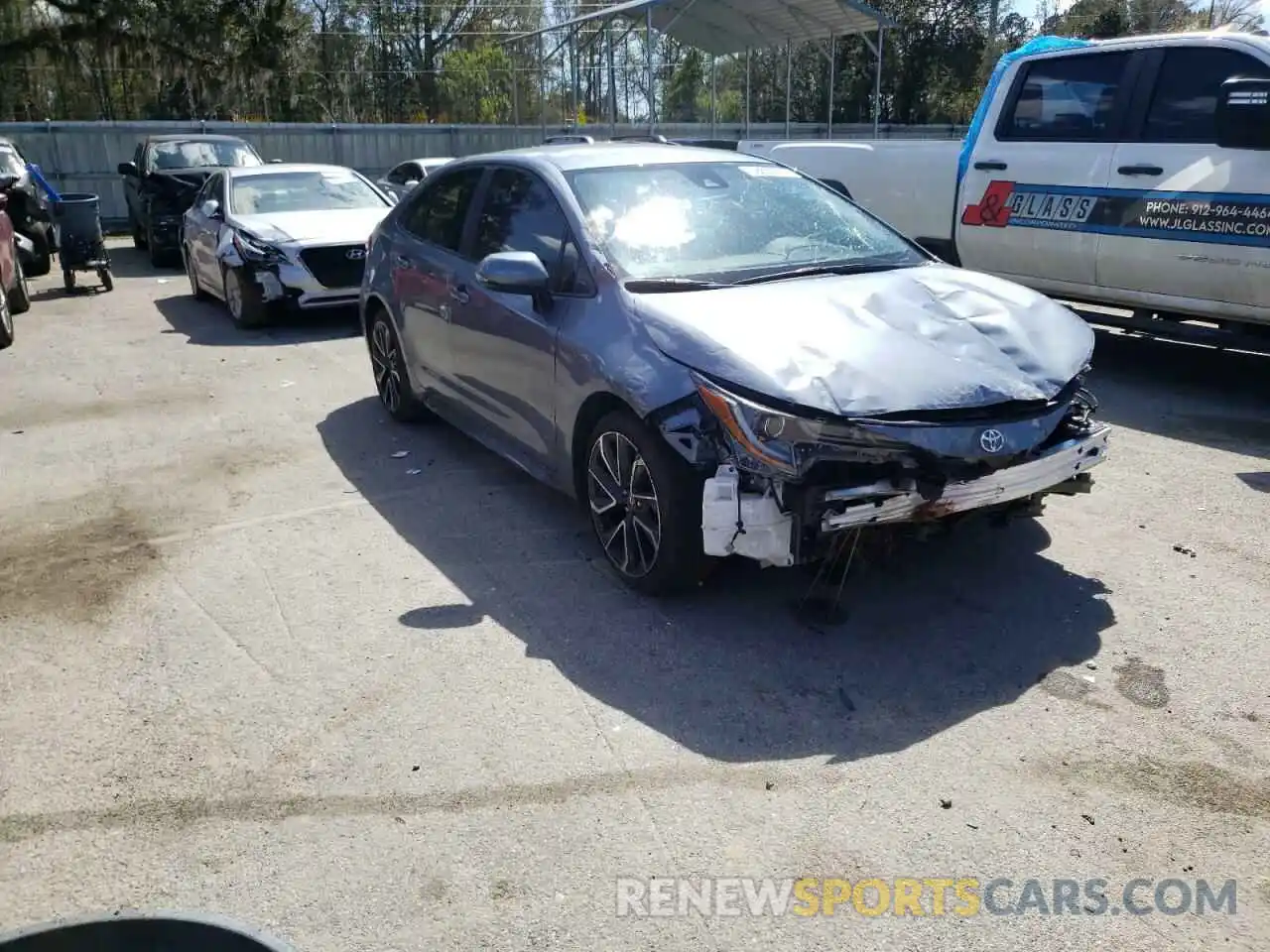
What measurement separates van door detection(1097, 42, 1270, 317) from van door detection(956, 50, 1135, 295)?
190mm

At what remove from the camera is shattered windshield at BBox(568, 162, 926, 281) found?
4.99 m

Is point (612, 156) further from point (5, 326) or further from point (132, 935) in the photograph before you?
point (5, 326)

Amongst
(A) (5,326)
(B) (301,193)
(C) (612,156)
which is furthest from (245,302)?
(C) (612,156)

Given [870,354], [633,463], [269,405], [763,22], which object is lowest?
[269,405]

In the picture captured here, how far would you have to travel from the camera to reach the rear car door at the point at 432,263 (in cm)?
618

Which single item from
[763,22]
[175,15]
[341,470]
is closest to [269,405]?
[341,470]

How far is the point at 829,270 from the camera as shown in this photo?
5.05m

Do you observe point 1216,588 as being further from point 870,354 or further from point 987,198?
point 987,198

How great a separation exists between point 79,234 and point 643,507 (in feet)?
37.6

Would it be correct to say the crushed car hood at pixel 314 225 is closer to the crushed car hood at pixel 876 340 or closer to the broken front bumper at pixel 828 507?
the crushed car hood at pixel 876 340

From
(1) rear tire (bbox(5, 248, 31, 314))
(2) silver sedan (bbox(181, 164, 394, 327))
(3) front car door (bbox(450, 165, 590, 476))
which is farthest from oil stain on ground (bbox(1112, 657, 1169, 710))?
(1) rear tire (bbox(5, 248, 31, 314))

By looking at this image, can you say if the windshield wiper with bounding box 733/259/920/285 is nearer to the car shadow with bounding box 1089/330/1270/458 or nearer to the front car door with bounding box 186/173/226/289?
the car shadow with bounding box 1089/330/1270/458

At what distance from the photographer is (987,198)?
8492 millimetres

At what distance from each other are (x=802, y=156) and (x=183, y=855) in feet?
28.5
